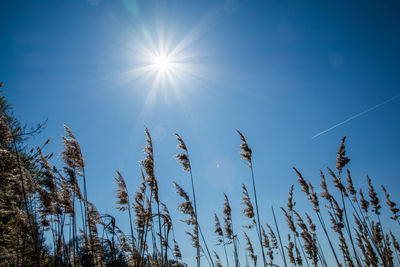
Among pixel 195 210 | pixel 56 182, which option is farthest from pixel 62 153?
pixel 195 210

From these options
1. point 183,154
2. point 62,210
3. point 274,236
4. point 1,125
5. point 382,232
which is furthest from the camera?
point 274,236

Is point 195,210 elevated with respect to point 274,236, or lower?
A: elevated

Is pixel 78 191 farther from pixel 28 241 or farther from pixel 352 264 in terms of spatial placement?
pixel 352 264

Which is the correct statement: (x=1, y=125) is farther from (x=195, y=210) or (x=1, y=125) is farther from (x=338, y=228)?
(x=338, y=228)

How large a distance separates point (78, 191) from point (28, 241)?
1.38 metres

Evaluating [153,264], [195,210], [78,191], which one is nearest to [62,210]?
[78,191]

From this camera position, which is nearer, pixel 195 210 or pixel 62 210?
pixel 62 210

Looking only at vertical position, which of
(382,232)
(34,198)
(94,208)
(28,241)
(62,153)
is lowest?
(382,232)

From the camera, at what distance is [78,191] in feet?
15.0

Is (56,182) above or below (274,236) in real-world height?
above

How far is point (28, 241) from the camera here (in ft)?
14.0

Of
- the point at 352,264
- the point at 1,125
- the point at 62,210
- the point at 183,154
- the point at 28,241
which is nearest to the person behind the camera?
the point at 1,125

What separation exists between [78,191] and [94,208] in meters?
0.55

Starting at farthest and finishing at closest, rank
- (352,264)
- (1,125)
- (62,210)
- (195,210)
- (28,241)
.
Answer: (352,264)
(195,210)
(62,210)
(28,241)
(1,125)
